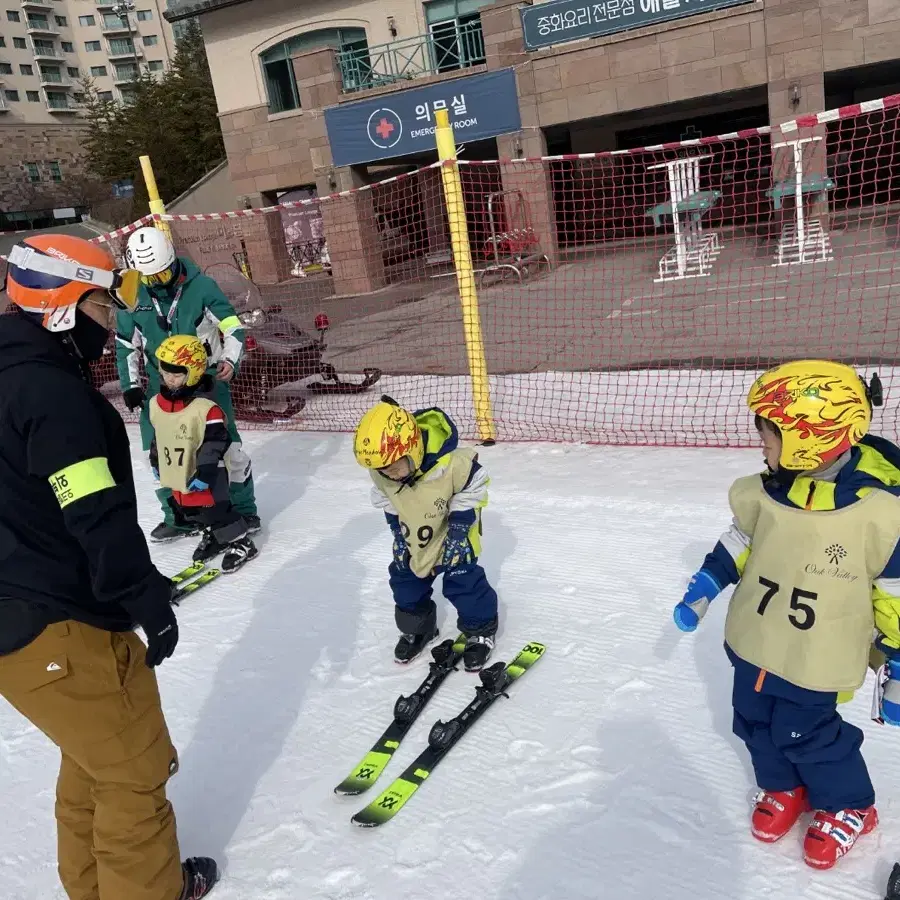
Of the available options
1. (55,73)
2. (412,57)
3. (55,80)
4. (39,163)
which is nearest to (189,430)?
(412,57)

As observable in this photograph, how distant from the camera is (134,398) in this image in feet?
16.4

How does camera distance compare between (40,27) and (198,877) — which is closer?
(198,877)

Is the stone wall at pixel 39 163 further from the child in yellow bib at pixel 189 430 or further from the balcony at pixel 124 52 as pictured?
the child in yellow bib at pixel 189 430

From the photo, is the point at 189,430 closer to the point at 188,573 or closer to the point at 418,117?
the point at 188,573

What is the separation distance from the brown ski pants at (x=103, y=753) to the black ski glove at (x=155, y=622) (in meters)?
0.12

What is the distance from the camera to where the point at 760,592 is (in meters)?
2.17

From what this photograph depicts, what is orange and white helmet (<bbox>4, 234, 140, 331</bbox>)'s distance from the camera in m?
1.98

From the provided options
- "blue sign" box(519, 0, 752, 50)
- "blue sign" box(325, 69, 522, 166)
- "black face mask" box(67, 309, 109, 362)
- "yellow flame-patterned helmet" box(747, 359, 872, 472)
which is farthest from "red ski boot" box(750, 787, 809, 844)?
"blue sign" box(325, 69, 522, 166)

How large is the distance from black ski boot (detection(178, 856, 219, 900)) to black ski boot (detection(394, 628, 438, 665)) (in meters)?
1.22

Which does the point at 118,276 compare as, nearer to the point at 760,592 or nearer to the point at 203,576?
the point at 760,592

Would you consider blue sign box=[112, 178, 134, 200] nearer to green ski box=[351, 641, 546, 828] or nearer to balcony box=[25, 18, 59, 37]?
green ski box=[351, 641, 546, 828]

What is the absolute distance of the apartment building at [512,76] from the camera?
14.5 metres

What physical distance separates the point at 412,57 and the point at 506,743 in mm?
18926

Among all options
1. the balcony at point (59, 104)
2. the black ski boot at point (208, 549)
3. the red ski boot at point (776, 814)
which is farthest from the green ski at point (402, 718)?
the balcony at point (59, 104)
